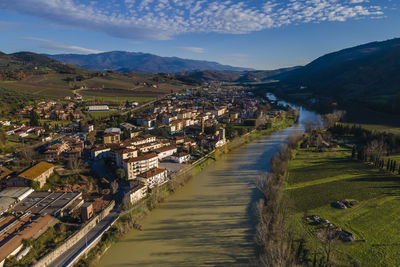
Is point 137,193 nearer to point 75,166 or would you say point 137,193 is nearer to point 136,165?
point 136,165

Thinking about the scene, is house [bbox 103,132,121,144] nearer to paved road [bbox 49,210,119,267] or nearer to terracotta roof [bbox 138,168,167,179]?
terracotta roof [bbox 138,168,167,179]

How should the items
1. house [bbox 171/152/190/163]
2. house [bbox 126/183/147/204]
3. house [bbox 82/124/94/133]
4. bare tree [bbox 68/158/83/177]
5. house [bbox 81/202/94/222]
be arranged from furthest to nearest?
1. house [bbox 82/124/94/133]
2. house [bbox 171/152/190/163]
3. bare tree [bbox 68/158/83/177]
4. house [bbox 126/183/147/204]
5. house [bbox 81/202/94/222]

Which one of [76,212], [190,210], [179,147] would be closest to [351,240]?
[190,210]

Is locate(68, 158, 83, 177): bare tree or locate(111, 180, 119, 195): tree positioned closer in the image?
locate(111, 180, 119, 195): tree

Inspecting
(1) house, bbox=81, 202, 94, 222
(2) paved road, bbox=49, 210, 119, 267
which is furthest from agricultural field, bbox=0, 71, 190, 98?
(2) paved road, bbox=49, 210, 119, 267

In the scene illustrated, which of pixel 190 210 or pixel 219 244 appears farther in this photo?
pixel 190 210

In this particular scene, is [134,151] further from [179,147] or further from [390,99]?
[390,99]
